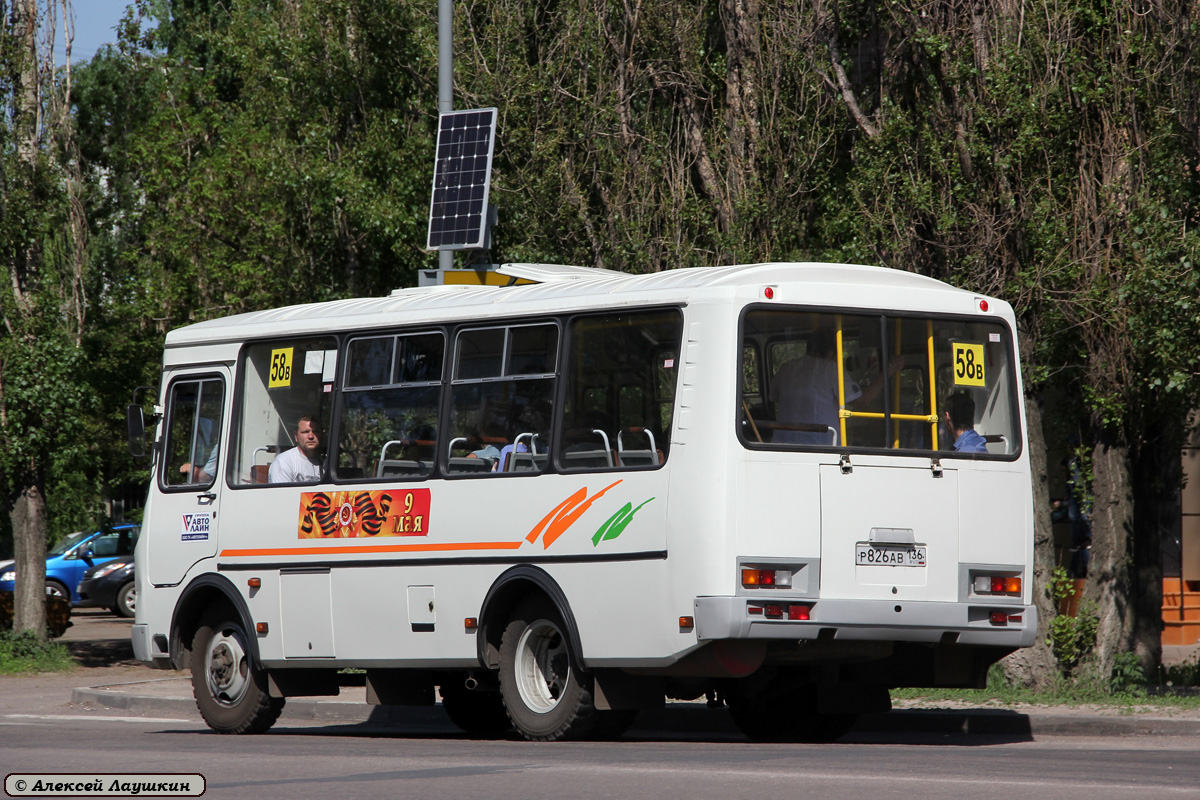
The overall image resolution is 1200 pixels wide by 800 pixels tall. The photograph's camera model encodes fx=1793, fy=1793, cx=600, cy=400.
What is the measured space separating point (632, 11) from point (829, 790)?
12640mm

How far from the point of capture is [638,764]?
29.9ft

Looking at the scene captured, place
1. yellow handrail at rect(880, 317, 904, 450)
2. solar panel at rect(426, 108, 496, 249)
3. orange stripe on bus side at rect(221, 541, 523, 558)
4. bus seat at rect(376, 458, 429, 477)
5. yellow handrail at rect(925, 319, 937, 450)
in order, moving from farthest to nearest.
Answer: solar panel at rect(426, 108, 496, 249) → bus seat at rect(376, 458, 429, 477) → orange stripe on bus side at rect(221, 541, 523, 558) → yellow handrail at rect(925, 319, 937, 450) → yellow handrail at rect(880, 317, 904, 450)

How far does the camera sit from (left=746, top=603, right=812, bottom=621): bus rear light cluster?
10.2m

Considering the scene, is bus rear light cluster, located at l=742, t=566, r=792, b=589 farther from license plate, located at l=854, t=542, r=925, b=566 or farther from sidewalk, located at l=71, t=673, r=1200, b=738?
sidewalk, located at l=71, t=673, r=1200, b=738

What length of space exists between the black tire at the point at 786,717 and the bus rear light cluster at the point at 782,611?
196cm

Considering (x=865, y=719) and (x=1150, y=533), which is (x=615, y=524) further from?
(x=1150, y=533)

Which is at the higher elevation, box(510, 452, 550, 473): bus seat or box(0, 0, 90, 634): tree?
box(0, 0, 90, 634): tree

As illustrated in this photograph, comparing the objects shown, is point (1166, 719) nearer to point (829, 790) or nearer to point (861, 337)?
point (861, 337)

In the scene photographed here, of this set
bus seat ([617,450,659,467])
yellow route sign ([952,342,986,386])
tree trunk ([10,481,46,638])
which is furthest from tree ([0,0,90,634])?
yellow route sign ([952,342,986,386])

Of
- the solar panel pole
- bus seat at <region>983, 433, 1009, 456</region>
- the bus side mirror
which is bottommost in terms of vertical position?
bus seat at <region>983, 433, 1009, 456</region>

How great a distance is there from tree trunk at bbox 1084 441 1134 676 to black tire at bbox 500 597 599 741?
5912 mm

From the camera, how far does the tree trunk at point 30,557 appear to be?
22.3 m

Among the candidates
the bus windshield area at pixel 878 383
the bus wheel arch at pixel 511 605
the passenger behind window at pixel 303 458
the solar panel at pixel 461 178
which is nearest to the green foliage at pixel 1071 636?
the bus windshield area at pixel 878 383

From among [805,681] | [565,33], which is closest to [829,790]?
[805,681]
